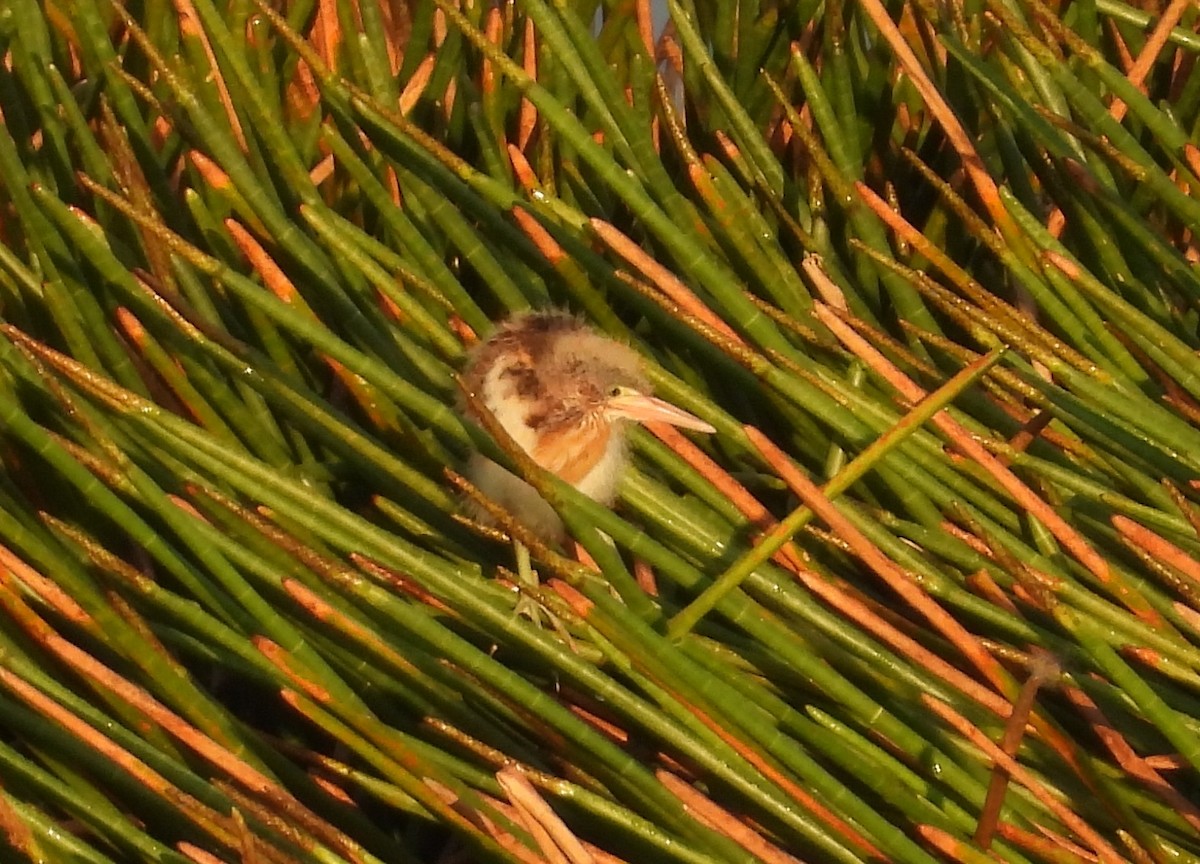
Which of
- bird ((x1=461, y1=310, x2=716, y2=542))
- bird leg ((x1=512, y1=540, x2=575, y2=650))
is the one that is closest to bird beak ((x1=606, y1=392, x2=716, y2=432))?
bird ((x1=461, y1=310, x2=716, y2=542))

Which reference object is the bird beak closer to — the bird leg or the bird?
the bird

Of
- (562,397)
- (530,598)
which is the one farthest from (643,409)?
(530,598)

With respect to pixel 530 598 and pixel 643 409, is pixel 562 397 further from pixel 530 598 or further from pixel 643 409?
pixel 530 598

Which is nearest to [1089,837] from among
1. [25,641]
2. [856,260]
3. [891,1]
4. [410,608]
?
[410,608]

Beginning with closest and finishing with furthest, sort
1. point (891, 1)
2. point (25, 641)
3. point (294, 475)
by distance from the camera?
point (25, 641) < point (294, 475) < point (891, 1)

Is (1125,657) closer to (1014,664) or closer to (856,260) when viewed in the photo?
(1014,664)

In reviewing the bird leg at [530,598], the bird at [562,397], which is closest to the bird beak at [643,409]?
the bird at [562,397]

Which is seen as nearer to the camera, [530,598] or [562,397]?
[530,598]

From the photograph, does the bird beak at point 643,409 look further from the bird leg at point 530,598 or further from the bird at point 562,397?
the bird leg at point 530,598
